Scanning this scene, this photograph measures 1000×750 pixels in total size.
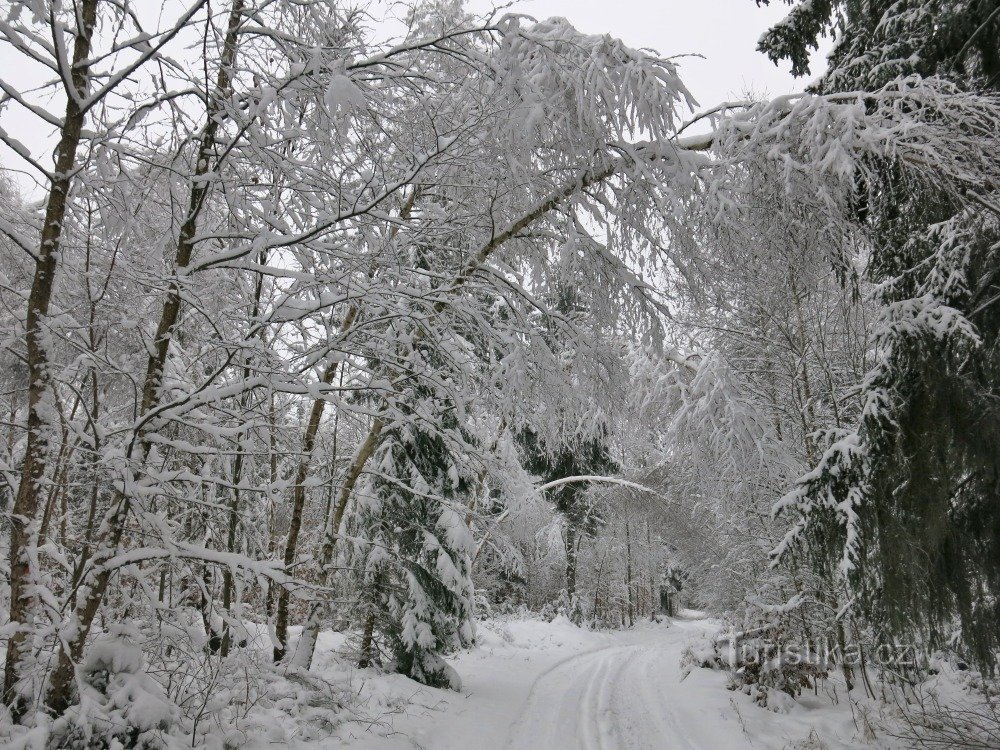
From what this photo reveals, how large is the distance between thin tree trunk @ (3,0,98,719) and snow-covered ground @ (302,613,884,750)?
2821 mm

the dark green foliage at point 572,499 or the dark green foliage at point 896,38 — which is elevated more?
the dark green foliage at point 896,38

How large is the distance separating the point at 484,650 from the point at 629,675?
3320 mm

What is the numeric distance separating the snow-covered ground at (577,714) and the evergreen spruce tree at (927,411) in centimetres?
240

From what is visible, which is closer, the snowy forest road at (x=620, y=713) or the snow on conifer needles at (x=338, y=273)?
the snow on conifer needles at (x=338, y=273)

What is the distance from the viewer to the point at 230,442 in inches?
137

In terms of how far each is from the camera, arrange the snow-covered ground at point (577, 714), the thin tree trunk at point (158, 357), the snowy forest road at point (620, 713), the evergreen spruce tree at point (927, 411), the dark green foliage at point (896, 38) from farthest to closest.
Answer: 1. the snowy forest road at point (620, 713)
2. the snow-covered ground at point (577, 714)
3. the dark green foliage at point (896, 38)
4. the evergreen spruce tree at point (927, 411)
5. the thin tree trunk at point (158, 357)

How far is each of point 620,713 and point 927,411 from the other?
6.12 metres

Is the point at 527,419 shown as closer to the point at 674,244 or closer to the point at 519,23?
the point at 674,244

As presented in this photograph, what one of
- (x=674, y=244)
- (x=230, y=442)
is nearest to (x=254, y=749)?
(x=230, y=442)

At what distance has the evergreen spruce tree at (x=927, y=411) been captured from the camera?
15.3 ft

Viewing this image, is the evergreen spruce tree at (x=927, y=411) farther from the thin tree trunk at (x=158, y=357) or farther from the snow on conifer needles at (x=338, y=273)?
the thin tree trunk at (x=158, y=357)

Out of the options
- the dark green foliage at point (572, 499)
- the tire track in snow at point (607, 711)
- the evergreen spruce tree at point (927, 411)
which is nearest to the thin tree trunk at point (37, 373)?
the tire track in snow at point (607, 711)

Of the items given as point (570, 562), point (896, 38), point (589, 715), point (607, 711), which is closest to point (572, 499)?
point (570, 562)

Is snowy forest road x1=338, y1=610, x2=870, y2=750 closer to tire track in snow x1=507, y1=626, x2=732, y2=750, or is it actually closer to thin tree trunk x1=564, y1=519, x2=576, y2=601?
tire track in snow x1=507, y1=626, x2=732, y2=750
